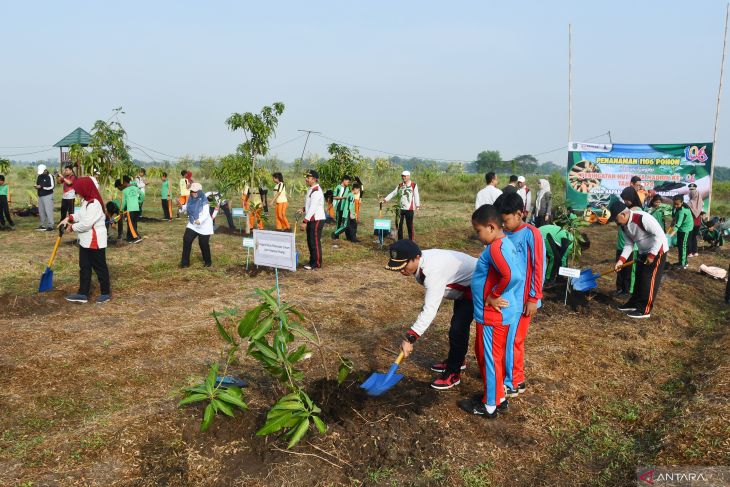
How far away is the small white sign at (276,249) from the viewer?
6.72 m

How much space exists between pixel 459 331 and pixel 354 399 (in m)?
1.06

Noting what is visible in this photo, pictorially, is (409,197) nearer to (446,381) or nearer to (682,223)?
(682,223)

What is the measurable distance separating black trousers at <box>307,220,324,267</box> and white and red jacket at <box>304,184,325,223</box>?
3.4 inches

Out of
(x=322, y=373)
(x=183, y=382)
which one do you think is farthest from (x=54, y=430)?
(x=322, y=373)

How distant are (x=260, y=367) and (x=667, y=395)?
12.4 feet

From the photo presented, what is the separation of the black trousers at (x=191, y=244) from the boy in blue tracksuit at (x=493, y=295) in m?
6.33

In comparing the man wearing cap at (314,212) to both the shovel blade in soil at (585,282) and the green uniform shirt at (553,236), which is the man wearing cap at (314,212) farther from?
the shovel blade in soil at (585,282)

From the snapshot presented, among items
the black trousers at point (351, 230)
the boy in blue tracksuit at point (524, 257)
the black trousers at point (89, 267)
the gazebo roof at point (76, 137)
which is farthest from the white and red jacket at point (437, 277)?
the gazebo roof at point (76, 137)

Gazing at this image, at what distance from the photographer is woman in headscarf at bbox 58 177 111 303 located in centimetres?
695

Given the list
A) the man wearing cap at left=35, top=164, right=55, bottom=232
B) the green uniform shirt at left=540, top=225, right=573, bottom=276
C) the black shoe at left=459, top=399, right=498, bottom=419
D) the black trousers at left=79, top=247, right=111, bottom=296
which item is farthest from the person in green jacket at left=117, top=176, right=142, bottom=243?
the black shoe at left=459, top=399, right=498, bottom=419

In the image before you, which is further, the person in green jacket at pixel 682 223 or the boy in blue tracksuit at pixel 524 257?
the person in green jacket at pixel 682 223

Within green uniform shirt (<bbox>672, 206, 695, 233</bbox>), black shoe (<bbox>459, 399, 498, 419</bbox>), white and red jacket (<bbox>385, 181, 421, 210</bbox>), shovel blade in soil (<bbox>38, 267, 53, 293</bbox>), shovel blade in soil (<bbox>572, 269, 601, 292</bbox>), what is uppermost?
white and red jacket (<bbox>385, 181, 421, 210</bbox>)

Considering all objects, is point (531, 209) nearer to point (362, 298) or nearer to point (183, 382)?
point (362, 298)

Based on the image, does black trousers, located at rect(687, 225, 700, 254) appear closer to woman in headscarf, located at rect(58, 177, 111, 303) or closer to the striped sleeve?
the striped sleeve
